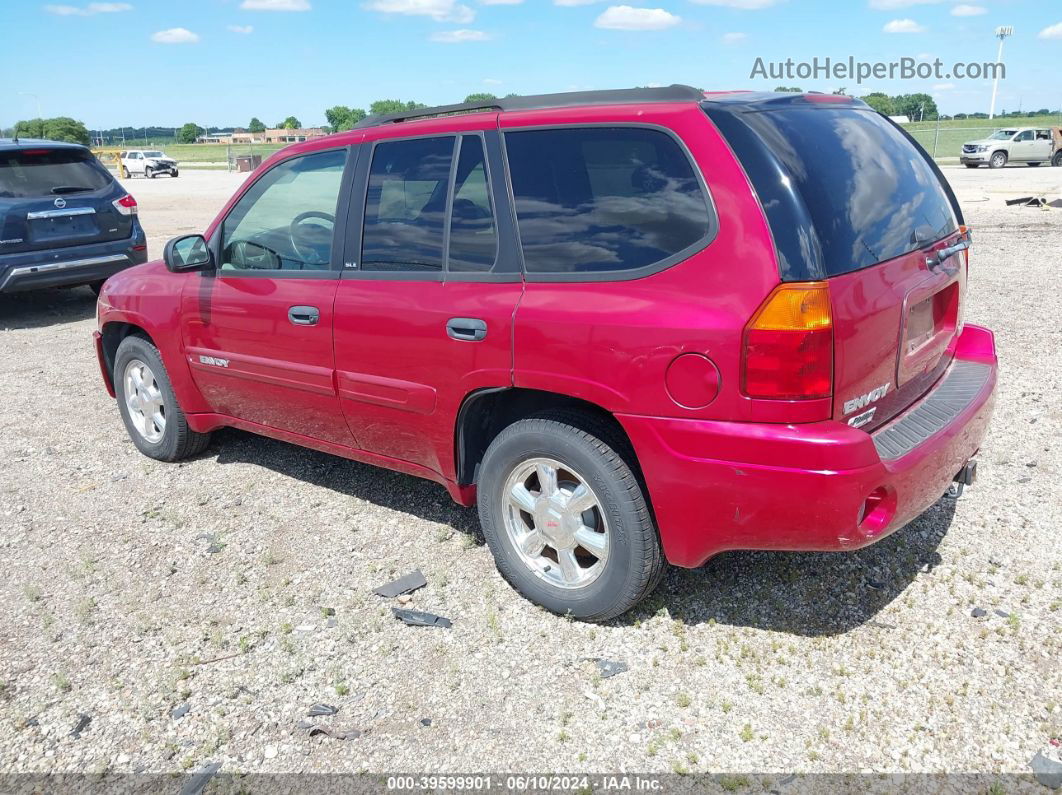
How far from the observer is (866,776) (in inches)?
98.7

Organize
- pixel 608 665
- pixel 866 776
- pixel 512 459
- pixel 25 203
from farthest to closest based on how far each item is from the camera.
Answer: pixel 25 203 < pixel 512 459 < pixel 608 665 < pixel 866 776

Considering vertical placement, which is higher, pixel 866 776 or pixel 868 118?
pixel 868 118

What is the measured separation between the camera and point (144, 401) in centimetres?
525

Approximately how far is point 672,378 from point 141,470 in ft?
12.2

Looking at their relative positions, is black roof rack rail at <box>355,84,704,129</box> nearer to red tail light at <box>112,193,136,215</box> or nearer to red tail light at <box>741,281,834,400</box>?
red tail light at <box>741,281,834,400</box>

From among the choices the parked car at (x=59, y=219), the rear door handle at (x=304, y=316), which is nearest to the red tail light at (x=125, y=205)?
the parked car at (x=59, y=219)

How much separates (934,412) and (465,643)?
199cm

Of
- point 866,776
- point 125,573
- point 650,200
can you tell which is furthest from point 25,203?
point 866,776

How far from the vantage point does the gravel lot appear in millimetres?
2715

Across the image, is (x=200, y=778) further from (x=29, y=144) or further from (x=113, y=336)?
(x=29, y=144)

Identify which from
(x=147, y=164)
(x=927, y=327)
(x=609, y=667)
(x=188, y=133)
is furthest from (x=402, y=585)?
(x=188, y=133)

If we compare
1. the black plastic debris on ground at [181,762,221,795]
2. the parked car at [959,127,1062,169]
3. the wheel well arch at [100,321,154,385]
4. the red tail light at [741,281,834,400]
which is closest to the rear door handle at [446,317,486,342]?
the red tail light at [741,281,834,400]

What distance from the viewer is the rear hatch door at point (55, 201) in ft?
28.9

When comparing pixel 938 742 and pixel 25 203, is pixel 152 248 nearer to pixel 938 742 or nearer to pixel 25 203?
pixel 25 203
